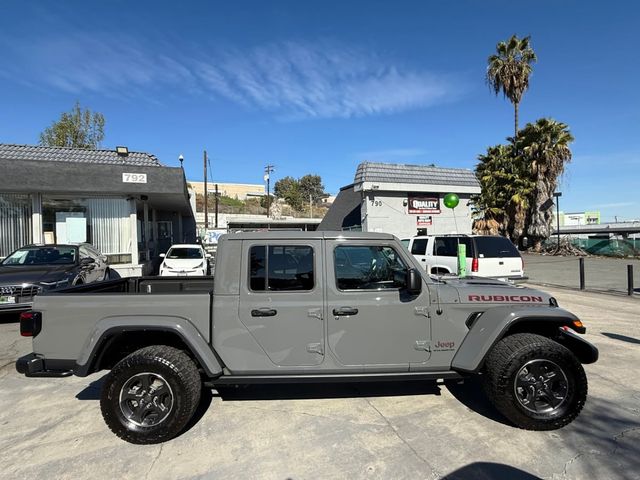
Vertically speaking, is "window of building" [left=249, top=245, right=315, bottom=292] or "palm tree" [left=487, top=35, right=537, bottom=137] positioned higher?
"palm tree" [left=487, top=35, right=537, bottom=137]

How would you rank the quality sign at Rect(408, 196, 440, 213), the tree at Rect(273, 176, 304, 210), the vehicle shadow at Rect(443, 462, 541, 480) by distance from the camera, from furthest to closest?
1. the tree at Rect(273, 176, 304, 210)
2. the quality sign at Rect(408, 196, 440, 213)
3. the vehicle shadow at Rect(443, 462, 541, 480)

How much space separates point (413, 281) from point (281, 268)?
1.21m

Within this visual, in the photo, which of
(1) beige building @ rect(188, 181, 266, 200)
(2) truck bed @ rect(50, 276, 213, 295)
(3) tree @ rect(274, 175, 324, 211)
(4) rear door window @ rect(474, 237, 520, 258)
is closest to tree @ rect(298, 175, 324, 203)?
(3) tree @ rect(274, 175, 324, 211)

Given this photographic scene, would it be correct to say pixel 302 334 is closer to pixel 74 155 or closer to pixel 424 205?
pixel 74 155

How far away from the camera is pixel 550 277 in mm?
15492

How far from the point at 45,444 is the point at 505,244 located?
9.88m

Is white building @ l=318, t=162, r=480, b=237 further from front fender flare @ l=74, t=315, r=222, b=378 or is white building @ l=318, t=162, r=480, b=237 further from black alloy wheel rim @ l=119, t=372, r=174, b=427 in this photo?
black alloy wheel rim @ l=119, t=372, r=174, b=427

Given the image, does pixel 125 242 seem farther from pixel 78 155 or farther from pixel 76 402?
pixel 76 402

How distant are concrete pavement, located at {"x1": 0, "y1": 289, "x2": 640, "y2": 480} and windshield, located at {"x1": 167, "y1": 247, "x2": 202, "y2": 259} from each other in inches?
359

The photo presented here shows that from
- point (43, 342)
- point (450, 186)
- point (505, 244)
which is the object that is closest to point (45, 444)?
point (43, 342)

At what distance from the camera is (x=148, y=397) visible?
3.34m

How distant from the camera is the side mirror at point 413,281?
3.39 meters

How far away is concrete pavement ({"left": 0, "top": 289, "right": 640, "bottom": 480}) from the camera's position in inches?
114

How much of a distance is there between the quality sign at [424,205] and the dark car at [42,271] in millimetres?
13657
